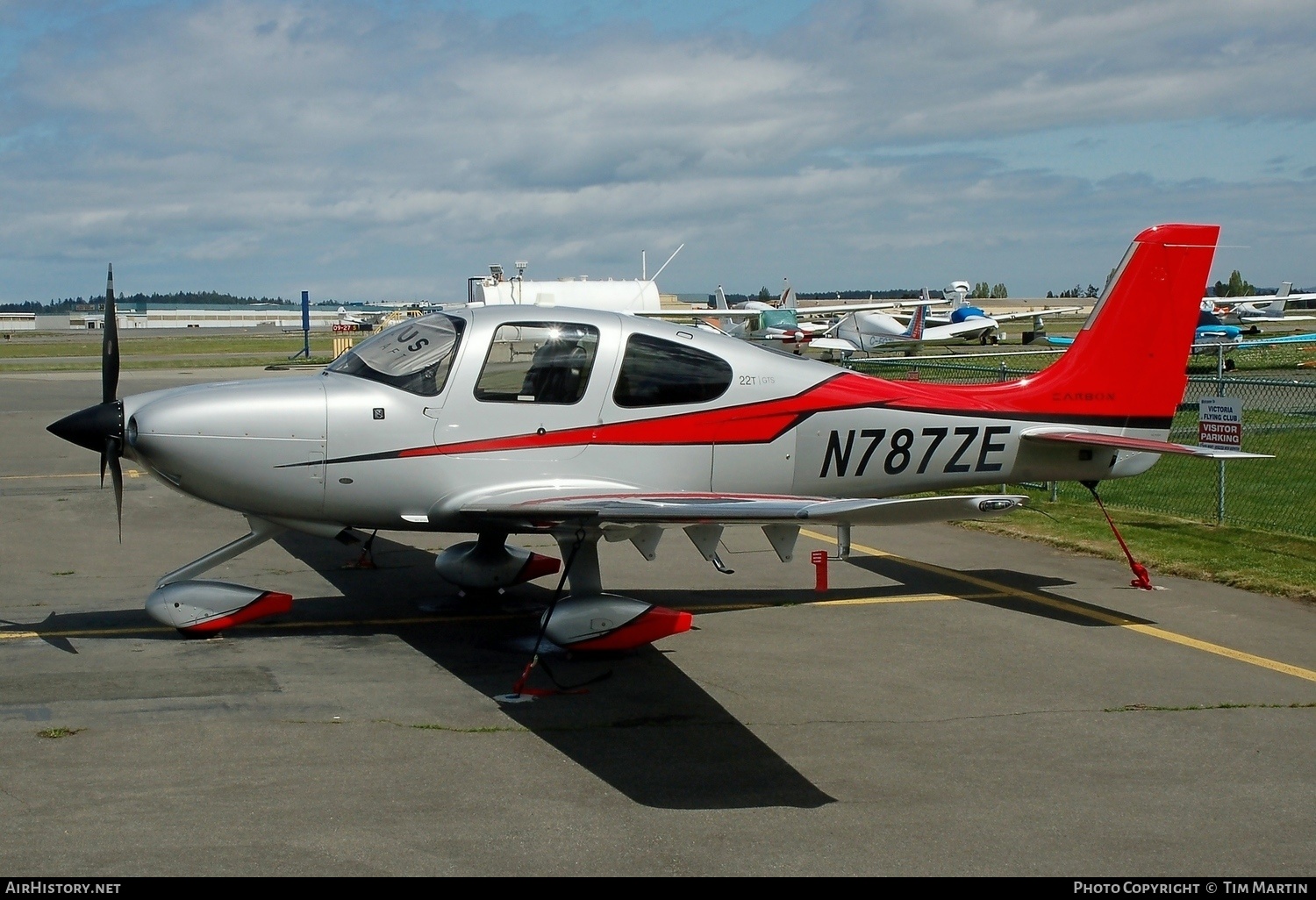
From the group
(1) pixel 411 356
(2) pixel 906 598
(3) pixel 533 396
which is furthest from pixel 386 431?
(2) pixel 906 598

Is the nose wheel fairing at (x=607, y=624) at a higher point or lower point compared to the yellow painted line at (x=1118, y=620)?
higher

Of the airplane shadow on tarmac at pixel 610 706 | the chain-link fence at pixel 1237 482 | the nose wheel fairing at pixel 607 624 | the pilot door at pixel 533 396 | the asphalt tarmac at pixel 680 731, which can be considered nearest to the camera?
the asphalt tarmac at pixel 680 731

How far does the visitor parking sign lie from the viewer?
1179 centimetres

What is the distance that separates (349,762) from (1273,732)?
5136 mm

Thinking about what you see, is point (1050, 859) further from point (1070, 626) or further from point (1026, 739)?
point (1070, 626)

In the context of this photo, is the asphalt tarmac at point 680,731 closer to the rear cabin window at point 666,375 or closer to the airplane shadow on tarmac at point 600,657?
the airplane shadow on tarmac at point 600,657

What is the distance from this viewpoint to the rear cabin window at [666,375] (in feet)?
28.6

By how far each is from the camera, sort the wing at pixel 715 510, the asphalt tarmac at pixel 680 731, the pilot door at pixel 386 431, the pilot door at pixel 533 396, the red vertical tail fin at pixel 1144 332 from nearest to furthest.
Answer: the asphalt tarmac at pixel 680 731
the wing at pixel 715 510
the pilot door at pixel 386 431
the pilot door at pixel 533 396
the red vertical tail fin at pixel 1144 332

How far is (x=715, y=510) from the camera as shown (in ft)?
23.5

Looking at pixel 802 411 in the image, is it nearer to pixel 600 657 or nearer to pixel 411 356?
pixel 600 657

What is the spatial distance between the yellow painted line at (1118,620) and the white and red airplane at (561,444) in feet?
3.48

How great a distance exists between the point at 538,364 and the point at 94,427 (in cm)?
303

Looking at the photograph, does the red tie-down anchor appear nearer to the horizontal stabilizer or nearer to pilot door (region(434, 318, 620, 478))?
the horizontal stabilizer

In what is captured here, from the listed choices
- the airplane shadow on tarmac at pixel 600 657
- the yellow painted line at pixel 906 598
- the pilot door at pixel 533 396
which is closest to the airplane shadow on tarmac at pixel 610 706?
the airplane shadow on tarmac at pixel 600 657
